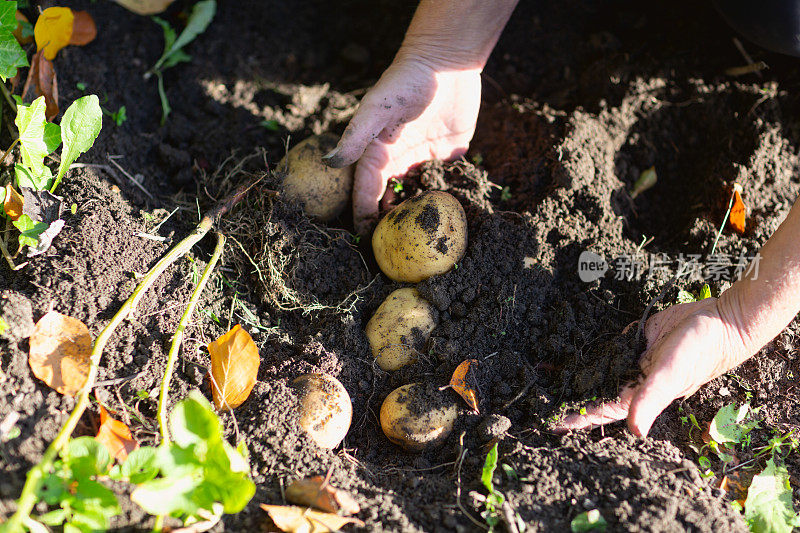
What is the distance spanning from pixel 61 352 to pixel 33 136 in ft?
2.34

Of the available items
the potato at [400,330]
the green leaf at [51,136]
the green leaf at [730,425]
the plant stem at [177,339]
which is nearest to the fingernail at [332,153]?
the plant stem at [177,339]

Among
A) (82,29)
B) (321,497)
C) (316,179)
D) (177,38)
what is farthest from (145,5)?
(321,497)

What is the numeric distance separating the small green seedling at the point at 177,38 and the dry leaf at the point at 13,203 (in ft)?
2.81

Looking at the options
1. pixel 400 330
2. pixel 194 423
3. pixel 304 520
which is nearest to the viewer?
pixel 194 423

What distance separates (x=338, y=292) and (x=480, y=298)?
21.0 inches

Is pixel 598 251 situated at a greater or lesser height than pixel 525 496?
greater

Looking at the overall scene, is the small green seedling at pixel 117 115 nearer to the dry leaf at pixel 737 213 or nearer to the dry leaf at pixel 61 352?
the dry leaf at pixel 61 352

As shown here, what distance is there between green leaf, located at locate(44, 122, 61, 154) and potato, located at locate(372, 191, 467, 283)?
1.13 m

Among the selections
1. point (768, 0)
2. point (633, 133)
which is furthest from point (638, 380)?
point (768, 0)

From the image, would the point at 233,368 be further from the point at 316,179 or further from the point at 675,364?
the point at 675,364

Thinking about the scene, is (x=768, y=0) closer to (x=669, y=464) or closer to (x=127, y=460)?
(x=669, y=464)

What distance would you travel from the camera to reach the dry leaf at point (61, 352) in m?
1.64

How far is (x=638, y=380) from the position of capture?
1.88 m

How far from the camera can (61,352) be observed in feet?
5.55
